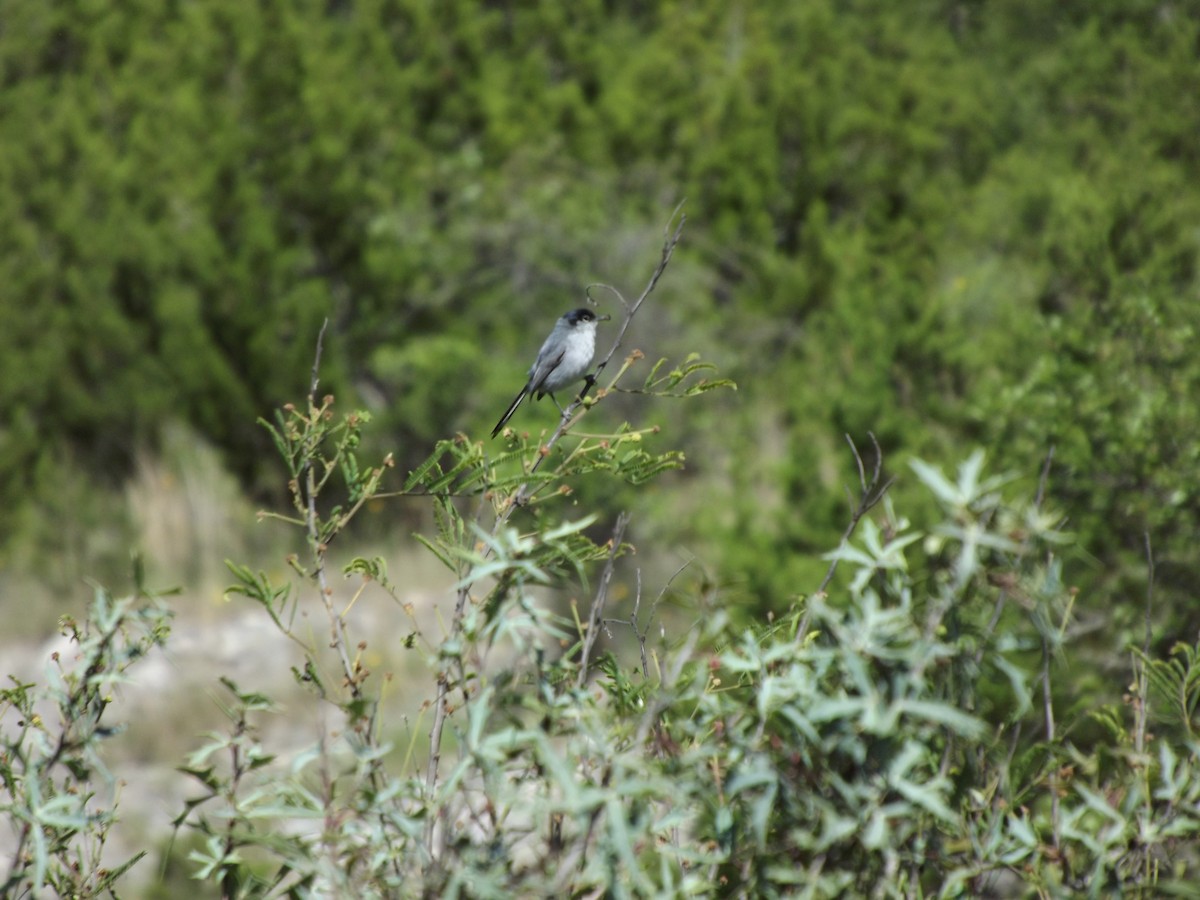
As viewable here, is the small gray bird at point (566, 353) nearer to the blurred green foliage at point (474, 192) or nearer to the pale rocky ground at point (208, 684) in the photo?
the blurred green foliage at point (474, 192)

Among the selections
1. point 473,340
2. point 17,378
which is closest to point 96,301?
point 17,378

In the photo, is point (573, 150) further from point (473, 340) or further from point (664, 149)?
point (473, 340)

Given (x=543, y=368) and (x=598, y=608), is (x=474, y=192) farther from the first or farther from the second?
(x=598, y=608)

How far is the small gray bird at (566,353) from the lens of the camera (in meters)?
4.14

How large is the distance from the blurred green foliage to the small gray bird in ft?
10.6

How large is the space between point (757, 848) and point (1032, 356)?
15.6 ft

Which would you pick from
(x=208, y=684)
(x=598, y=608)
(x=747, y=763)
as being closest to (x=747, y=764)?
(x=747, y=763)

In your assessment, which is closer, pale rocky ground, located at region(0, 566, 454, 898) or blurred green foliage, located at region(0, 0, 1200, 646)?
pale rocky ground, located at region(0, 566, 454, 898)

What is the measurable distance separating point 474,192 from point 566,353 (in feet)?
24.6

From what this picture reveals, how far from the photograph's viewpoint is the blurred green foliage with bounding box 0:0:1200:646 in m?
10.6

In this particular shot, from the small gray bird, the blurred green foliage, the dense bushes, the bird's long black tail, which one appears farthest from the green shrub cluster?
the blurred green foliage

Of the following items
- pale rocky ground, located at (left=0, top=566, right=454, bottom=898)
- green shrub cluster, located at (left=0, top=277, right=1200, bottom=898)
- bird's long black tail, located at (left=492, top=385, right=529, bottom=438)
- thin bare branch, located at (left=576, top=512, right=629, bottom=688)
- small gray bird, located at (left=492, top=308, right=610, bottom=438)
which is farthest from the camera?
pale rocky ground, located at (left=0, top=566, right=454, bottom=898)

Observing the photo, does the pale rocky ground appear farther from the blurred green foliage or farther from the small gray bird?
the small gray bird

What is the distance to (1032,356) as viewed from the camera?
227 inches
